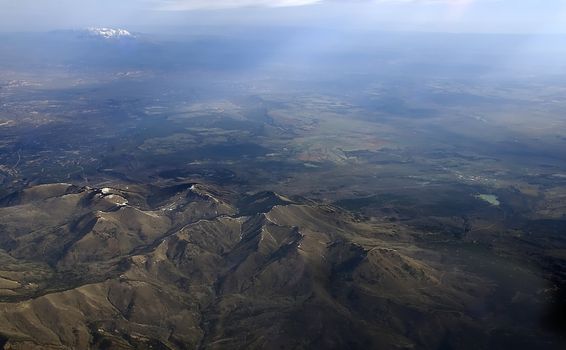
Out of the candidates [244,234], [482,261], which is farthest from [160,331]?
[482,261]

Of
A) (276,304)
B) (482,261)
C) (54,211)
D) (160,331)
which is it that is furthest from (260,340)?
(54,211)

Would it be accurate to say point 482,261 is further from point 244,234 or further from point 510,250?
point 244,234

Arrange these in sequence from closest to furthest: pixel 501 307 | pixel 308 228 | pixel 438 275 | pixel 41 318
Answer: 1. pixel 41 318
2. pixel 501 307
3. pixel 438 275
4. pixel 308 228

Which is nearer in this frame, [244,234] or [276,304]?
[276,304]

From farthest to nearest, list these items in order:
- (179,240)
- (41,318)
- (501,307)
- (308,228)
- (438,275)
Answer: (308,228) < (179,240) < (438,275) < (501,307) < (41,318)

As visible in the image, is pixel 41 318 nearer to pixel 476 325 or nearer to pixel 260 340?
pixel 260 340

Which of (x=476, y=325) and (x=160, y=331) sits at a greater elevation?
(x=476, y=325)

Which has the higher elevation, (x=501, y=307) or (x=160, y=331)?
(x=501, y=307)

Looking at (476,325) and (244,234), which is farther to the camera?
(244,234)

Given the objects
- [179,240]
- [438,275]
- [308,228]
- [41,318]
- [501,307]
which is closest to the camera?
[41,318]
